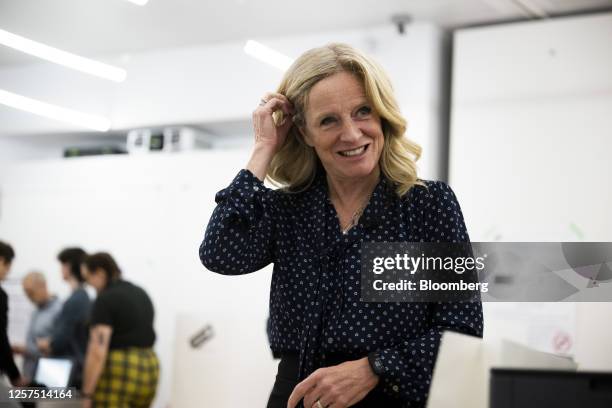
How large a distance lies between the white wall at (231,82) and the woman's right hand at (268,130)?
121cm

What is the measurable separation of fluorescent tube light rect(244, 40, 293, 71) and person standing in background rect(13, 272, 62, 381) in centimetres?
147

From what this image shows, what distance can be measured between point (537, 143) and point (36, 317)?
102 inches

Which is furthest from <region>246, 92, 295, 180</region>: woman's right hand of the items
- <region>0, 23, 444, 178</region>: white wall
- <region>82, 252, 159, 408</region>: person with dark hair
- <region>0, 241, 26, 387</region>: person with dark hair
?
<region>82, 252, 159, 408</region>: person with dark hair

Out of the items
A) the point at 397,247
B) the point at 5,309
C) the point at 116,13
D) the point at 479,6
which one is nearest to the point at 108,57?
the point at 116,13

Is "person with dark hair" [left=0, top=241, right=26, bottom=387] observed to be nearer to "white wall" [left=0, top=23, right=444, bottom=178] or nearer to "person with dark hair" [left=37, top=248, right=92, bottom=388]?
"person with dark hair" [left=37, top=248, right=92, bottom=388]

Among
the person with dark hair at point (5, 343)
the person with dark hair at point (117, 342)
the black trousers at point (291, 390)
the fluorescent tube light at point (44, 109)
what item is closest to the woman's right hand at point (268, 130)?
the black trousers at point (291, 390)

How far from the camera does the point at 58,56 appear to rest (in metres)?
2.32

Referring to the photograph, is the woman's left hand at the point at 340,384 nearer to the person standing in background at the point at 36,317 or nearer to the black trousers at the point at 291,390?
the black trousers at the point at 291,390

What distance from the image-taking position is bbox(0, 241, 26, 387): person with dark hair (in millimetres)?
1953

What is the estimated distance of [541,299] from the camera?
3.89m

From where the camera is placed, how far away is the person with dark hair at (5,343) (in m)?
1.95

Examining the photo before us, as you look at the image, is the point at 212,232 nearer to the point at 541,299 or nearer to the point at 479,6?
the point at 541,299

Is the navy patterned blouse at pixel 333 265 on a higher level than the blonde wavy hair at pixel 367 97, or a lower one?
lower

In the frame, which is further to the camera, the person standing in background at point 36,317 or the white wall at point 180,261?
the white wall at point 180,261
